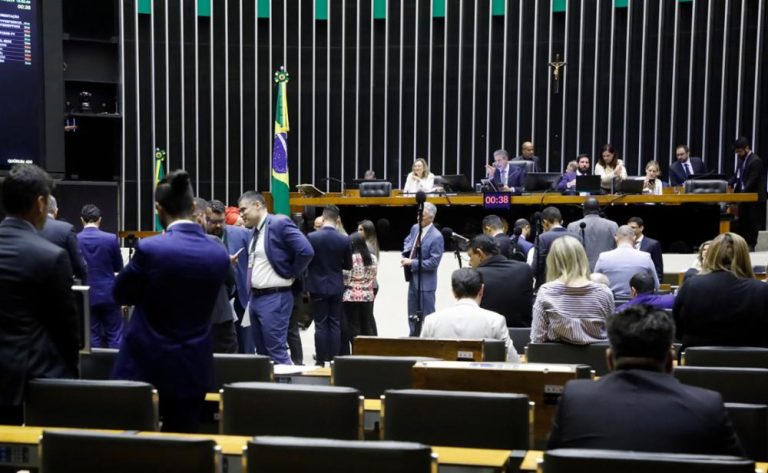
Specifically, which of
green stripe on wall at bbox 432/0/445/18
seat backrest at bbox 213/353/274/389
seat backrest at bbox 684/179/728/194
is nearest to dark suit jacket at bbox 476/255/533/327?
seat backrest at bbox 213/353/274/389

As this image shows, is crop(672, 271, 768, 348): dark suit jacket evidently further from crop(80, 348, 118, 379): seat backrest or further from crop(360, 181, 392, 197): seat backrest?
crop(360, 181, 392, 197): seat backrest

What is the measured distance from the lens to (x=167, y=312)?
10.8 ft

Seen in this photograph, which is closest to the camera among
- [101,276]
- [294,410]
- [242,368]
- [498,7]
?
[294,410]

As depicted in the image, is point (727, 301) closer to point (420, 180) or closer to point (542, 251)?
point (542, 251)

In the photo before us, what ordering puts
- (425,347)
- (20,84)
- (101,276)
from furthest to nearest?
(101,276) < (20,84) < (425,347)

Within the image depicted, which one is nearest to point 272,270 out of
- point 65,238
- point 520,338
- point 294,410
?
point 65,238

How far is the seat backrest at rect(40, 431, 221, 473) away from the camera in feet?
7.63

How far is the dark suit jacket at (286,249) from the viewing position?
623 cm

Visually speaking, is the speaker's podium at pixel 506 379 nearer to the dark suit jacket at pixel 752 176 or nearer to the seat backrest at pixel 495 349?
the seat backrest at pixel 495 349

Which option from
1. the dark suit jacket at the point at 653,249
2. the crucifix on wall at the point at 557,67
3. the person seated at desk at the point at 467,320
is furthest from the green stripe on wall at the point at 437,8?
the person seated at desk at the point at 467,320

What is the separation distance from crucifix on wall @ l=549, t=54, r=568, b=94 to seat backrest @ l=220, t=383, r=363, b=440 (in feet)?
41.9

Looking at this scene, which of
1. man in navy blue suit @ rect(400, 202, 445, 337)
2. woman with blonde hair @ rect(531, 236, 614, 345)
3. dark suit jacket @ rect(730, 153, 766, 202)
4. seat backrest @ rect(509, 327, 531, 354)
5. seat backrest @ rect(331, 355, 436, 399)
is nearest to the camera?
seat backrest @ rect(331, 355, 436, 399)

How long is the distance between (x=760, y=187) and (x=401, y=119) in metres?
6.15

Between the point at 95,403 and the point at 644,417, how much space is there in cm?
171
